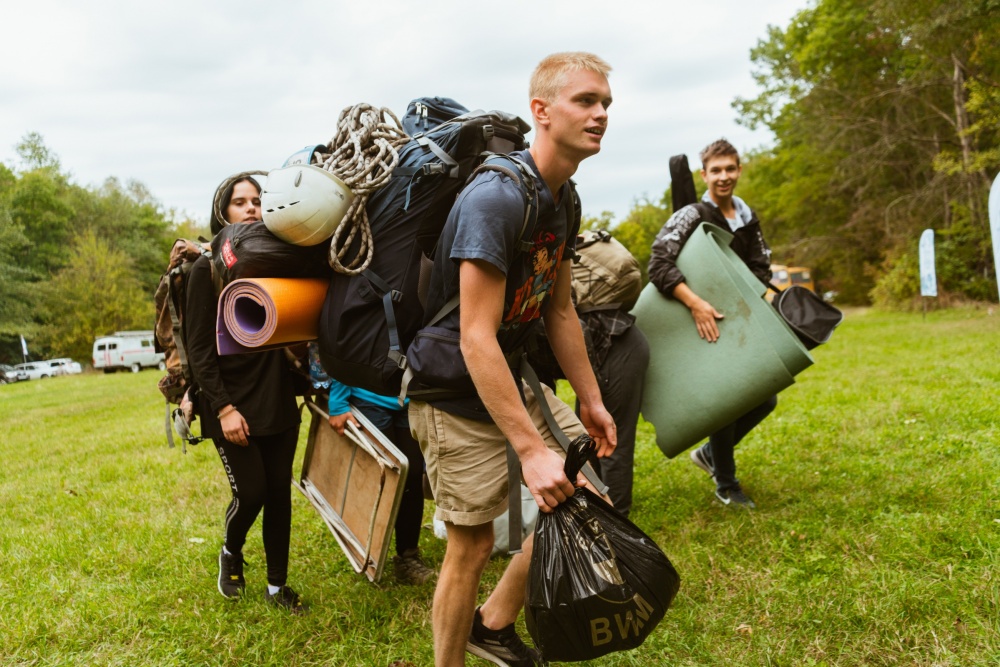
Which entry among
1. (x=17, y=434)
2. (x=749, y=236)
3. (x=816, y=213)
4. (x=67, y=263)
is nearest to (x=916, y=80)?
(x=816, y=213)

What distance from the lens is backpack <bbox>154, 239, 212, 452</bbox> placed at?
368 centimetres

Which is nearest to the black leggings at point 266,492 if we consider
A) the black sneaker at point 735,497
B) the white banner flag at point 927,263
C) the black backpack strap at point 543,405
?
the black backpack strap at point 543,405

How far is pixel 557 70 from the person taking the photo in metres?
2.45

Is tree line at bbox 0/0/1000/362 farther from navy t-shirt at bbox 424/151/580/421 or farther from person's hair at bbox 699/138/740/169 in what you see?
navy t-shirt at bbox 424/151/580/421

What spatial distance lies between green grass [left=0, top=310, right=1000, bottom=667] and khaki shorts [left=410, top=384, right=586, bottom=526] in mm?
955

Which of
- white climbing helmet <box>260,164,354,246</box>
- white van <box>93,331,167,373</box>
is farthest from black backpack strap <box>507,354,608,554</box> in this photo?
white van <box>93,331,167,373</box>

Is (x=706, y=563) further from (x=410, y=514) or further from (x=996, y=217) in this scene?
(x=996, y=217)

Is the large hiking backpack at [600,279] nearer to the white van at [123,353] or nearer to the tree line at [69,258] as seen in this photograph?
the white van at [123,353]

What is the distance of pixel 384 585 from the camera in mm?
4098

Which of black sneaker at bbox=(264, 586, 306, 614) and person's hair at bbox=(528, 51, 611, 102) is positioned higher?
person's hair at bbox=(528, 51, 611, 102)

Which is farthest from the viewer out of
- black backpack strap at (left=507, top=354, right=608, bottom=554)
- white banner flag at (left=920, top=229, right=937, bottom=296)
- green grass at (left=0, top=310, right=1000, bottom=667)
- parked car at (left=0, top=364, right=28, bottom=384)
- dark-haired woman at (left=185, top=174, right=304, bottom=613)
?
parked car at (left=0, top=364, right=28, bottom=384)

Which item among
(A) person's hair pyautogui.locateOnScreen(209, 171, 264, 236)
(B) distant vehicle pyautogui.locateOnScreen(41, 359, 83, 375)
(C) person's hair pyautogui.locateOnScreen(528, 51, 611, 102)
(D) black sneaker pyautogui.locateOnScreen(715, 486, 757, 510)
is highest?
(C) person's hair pyautogui.locateOnScreen(528, 51, 611, 102)

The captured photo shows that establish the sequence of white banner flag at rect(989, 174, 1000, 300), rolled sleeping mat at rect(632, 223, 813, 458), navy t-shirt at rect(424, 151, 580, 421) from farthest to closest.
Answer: rolled sleeping mat at rect(632, 223, 813, 458), white banner flag at rect(989, 174, 1000, 300), navy t-shirt at rect(424, 151, 580, 421)

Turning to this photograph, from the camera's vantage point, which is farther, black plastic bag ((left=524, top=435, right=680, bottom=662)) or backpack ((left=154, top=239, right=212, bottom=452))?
backpack ((left=154, top=239, right=212, bottom=452))
